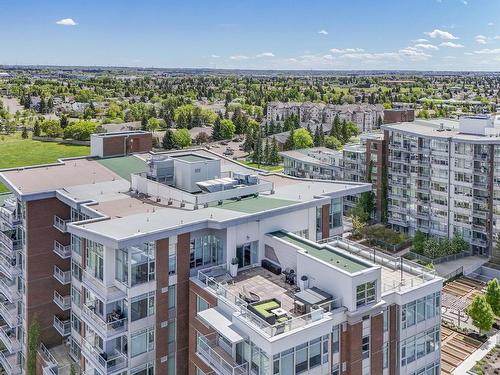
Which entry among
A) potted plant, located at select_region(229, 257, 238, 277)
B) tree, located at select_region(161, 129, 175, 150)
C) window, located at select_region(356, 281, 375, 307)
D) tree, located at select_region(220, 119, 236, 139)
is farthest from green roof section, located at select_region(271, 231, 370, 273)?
tree, located at select_region(220, 119, 236, 139)

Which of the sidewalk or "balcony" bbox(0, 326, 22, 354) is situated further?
the sidewalk

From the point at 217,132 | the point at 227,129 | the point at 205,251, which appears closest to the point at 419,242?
the point at 205,251

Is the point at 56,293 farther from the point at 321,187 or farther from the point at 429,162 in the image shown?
the point at 429,162

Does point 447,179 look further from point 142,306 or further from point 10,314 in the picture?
point 10,314

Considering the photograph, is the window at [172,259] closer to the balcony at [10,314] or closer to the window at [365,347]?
the window at [365,347]

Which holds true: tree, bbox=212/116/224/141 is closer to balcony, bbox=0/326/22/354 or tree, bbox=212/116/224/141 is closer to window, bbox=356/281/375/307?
balcony, bbox=0/326/22/354
